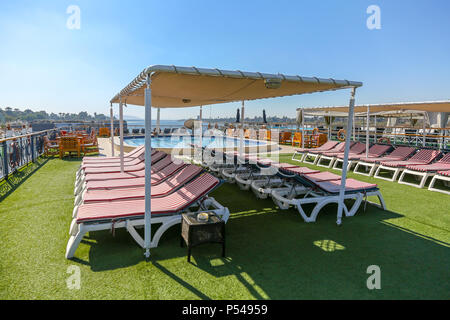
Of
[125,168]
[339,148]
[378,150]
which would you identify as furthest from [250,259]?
[339,148]

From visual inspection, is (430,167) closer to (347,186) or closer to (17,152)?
(347,186)

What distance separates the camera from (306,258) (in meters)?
3.23

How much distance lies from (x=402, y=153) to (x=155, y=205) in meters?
8.34

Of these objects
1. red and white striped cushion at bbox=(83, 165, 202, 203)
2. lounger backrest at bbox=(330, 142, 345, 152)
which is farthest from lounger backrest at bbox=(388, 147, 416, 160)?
red and white striped cushion at bbox=(83, 165, 202, 203)

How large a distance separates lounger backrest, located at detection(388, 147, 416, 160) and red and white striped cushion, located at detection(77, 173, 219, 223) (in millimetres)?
7287

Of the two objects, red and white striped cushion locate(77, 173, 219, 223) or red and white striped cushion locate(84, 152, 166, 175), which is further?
red and white striped cushion locate(84, 152, 166, 175)

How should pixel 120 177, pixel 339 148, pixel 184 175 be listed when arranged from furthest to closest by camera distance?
pixel 339 148, pixel 120 177, pixel 184 175

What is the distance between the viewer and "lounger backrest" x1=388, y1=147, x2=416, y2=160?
28.2 ft

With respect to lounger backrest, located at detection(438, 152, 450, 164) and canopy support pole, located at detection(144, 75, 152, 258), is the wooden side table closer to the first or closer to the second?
canopy support pole, located at detection(144, 75, 152, 258)

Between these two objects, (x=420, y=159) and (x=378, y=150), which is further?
(x=378, y=150)

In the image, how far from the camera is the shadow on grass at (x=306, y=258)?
2.65 meters

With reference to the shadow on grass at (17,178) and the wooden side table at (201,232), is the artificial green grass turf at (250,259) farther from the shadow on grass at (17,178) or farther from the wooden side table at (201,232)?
the shadow on grass at (17,178)

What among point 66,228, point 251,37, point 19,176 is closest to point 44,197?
point 66,228

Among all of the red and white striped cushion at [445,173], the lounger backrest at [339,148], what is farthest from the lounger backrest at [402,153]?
the red and white striped cushion at [445,173]
